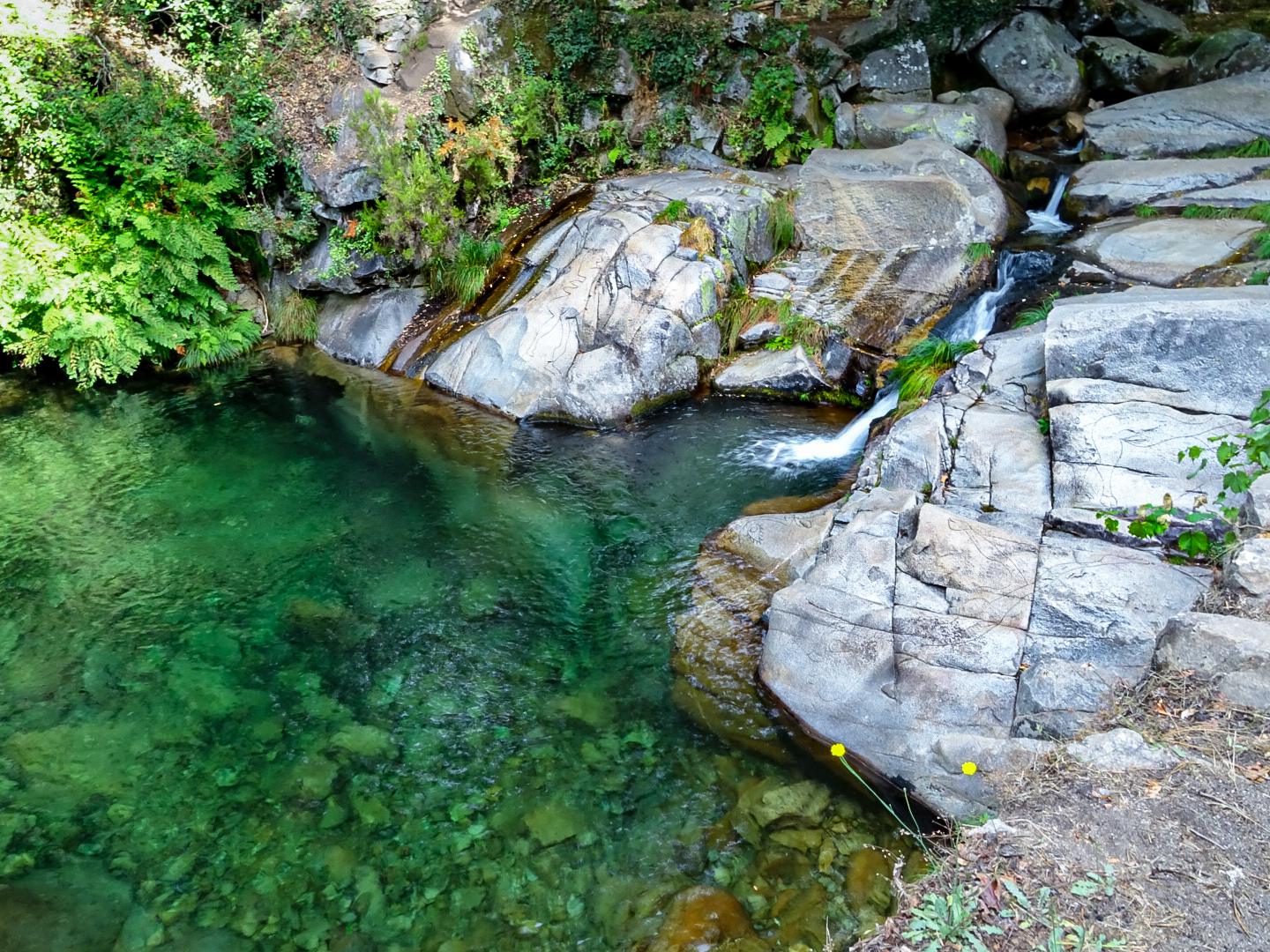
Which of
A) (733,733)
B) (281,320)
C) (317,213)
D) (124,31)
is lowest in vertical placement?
(733,733)

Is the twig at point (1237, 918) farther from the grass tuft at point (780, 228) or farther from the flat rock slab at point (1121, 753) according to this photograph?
the grass tuft at point (780, 228)

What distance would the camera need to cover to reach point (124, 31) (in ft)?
42.6

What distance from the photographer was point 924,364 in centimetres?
947

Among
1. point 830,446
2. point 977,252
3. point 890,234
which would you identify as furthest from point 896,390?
point 890,234

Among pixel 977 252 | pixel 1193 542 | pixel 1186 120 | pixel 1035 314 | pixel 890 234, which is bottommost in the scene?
pixel 1193 542

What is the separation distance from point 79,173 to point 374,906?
11.9 m

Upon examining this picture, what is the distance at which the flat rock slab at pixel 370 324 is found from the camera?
12.8 m

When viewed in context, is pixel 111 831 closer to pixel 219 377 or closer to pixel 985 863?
pixel 985 863

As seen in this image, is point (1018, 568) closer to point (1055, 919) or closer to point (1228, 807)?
point (1228, 807)

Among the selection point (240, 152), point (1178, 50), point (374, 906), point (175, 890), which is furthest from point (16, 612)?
point (1178, 50)

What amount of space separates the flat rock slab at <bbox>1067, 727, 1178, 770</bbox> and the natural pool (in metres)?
1.32

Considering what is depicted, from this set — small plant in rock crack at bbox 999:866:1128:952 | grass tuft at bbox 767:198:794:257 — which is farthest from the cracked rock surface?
grass tuft at bbox 767:198:794:257

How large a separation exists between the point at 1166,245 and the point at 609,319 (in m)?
6.95

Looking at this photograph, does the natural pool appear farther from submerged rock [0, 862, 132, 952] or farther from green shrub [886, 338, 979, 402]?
green shrub [886, 338, 979, 402]
